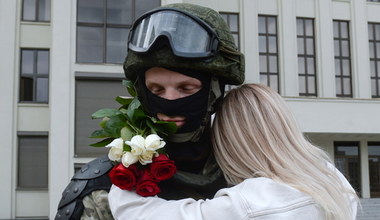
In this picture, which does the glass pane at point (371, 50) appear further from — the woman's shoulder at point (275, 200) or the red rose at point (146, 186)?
the red rose at point (146, 186)

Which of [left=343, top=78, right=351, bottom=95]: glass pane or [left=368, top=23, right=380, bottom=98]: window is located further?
[left=368, top=23, right=380, bottom=98]: window

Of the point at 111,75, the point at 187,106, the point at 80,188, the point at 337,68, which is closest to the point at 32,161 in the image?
the point at 111,75

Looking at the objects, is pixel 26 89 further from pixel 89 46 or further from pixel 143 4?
pixel 143 4

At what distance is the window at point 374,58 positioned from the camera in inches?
999

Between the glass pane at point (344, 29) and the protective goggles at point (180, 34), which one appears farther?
the glass pane at point (344, 29)

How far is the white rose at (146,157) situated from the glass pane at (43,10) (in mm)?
21011

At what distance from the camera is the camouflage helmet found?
2252 millimetres

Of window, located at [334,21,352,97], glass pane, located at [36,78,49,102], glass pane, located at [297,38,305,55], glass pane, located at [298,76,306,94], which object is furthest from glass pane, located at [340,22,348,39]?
glass pane, located at [36,78,49,102]

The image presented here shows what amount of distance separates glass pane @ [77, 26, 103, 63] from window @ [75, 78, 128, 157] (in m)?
0.93

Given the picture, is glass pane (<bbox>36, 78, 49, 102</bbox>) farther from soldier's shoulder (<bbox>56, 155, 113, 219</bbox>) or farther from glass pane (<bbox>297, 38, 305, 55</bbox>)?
soldier's shoulder (<bbox>56, 155, 113, 219</bbox>)

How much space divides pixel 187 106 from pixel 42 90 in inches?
797

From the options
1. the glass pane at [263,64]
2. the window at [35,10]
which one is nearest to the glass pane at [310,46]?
the glass pane at [263,64]

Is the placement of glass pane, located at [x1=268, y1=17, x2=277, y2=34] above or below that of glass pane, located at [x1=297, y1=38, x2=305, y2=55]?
above

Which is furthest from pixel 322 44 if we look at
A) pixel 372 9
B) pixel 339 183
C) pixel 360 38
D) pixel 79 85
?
pixel 339 183
